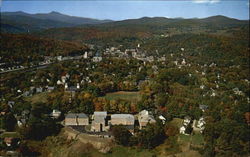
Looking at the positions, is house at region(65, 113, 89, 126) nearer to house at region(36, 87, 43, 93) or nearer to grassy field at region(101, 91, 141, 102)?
grassy field at region(101, 91, 141, 102)

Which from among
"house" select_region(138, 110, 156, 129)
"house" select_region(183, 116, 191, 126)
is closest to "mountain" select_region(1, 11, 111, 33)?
"house" select_region(138, 110, 156, 129)

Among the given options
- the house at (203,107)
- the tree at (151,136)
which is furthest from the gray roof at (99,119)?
the house at (203,107)

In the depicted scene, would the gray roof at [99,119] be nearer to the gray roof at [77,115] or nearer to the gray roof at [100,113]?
the gray roof at [100,113]

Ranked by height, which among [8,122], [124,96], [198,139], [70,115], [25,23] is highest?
[25,23]

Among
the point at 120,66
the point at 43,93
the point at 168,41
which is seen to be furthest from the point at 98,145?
the point at 168,41

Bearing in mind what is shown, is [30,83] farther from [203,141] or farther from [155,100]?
[203,141]

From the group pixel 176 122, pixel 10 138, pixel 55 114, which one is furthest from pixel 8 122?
pixel 176 122

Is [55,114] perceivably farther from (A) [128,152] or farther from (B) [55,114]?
(A) [128,152]
